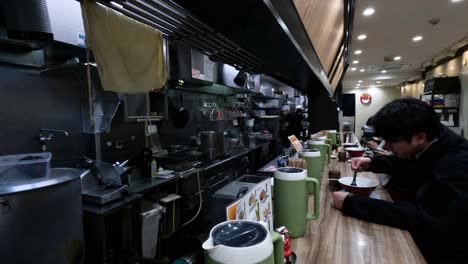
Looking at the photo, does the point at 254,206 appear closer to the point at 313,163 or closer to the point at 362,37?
the point at 313,163

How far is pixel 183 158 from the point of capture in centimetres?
304

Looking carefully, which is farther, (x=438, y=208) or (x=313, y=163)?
(x=313, y=163)

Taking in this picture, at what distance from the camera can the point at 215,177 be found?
144 inches

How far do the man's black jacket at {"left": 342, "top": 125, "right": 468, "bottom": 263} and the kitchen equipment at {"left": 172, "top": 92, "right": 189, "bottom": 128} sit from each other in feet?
9.30

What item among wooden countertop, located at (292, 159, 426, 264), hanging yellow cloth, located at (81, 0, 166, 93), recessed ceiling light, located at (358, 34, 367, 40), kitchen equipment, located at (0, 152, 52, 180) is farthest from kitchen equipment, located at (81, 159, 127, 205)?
recessed ceiling light, located at (358, 34, 367, 40)

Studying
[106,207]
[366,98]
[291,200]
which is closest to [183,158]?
[106,207]

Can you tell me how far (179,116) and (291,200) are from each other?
2923mm

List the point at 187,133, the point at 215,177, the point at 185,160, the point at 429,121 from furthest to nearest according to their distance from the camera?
the point at 187,133 → the point at 215,177 → the point at 185,160 → the point at 429,121

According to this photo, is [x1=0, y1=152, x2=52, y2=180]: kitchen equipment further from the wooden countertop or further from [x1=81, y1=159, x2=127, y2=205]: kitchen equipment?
the wooden countertop

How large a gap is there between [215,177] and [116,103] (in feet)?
5.82

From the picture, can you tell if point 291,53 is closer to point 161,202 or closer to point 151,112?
point 161,202

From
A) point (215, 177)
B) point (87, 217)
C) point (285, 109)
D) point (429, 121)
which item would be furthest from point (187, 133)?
point (285, 109)

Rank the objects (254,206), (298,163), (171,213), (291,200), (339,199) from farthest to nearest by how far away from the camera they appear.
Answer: (171,213), (298,163), (339,199), (291,200), (254,206)

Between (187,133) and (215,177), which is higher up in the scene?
(187,133)
